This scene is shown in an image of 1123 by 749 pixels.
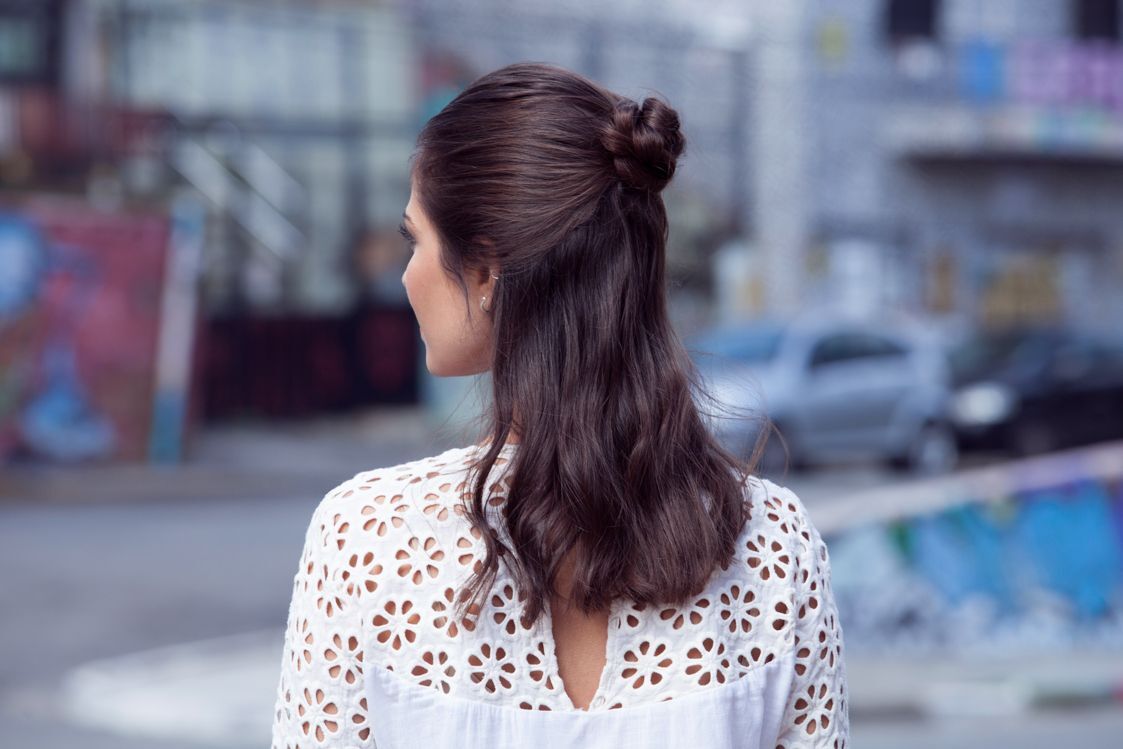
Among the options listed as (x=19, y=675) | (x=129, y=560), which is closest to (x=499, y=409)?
(x=19, y=675)

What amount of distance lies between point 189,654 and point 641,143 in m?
6.40

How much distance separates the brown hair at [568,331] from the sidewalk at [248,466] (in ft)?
33.2

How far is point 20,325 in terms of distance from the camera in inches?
564

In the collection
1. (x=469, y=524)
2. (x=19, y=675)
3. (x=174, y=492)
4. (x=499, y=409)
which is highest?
(x=499, y=409)

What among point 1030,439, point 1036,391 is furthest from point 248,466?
point 1036,391

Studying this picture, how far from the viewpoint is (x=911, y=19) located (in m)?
20.5

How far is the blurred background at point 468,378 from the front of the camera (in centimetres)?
685

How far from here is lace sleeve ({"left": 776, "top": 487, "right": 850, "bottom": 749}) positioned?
1.53 metres

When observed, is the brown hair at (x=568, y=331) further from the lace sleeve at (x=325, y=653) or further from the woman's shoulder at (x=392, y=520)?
the lace sleeve at (x=325, y=653)

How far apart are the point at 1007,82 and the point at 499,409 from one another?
21331 millimetres

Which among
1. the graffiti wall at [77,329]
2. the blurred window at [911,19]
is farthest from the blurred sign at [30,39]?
the blurred window at [911,19]

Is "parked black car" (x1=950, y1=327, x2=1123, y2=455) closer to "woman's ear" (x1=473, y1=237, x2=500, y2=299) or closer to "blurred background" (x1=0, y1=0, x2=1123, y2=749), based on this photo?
"blurred background" (x1=0, y1=0, x2=1123, y2=749)

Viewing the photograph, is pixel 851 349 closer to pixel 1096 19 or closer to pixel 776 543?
pixel 1096 19

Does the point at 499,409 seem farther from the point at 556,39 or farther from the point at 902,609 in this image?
the point at 556,39
